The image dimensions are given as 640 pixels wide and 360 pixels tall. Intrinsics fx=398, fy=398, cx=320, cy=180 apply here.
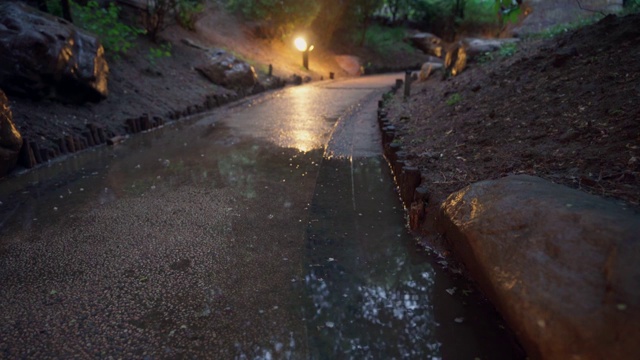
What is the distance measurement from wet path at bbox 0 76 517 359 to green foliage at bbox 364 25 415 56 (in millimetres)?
25158

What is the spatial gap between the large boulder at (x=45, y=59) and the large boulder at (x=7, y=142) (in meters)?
1.77

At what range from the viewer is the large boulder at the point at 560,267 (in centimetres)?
197

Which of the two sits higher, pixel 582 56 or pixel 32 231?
pixel 582 56

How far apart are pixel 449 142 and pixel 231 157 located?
351cm

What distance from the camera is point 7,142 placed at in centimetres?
581

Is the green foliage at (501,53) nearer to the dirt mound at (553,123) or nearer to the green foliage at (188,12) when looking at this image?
the dirt mound at (553,123)

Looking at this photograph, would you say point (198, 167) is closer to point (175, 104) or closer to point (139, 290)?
point (139, 290)

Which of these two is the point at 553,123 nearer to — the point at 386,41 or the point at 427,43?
the point at 386,41

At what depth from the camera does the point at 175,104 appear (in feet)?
35.1

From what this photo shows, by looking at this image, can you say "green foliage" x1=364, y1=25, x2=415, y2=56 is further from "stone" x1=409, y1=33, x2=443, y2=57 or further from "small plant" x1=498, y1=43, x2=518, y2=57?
"small plant" x1=498, y1=43, x2=518, y2=57

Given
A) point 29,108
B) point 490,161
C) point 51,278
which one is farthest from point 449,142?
point 29,108

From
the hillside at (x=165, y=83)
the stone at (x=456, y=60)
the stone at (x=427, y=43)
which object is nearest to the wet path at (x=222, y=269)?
the hillside at (x=165, y=83)

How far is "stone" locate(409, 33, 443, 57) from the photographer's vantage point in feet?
99.5

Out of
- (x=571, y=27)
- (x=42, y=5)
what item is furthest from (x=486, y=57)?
(x=42, y=5)
